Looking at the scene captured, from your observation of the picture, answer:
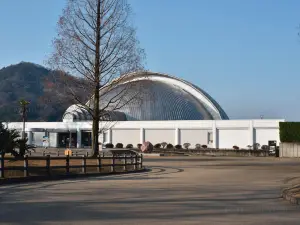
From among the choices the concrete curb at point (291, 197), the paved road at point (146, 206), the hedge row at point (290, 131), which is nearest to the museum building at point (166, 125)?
the hedge row at point (290, 131)

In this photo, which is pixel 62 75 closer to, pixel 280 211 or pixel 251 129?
pixel 280 211

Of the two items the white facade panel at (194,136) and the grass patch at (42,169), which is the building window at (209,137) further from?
the grass patch at (42,169)

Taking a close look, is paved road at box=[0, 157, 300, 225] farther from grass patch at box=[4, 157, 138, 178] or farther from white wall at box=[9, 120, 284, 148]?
white wall at box=[9, 120, 284, 148]

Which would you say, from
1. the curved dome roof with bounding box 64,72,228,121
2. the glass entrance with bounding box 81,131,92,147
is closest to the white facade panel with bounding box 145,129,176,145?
the curved dome roof with bounding box 64,72,228,121

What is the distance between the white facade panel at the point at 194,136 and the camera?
91.7 m

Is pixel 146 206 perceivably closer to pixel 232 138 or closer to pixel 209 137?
pixel 232 138

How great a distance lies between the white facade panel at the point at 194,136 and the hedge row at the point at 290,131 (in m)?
28.5

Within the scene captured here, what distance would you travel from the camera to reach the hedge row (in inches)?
2468

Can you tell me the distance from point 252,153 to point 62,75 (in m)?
39.3

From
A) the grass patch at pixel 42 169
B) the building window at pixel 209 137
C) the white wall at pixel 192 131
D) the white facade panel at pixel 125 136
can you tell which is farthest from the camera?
the white facade panel at pixel 125 136

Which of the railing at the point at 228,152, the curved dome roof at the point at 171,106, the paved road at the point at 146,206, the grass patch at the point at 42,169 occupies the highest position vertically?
the curved dome roof at the point at 171,106

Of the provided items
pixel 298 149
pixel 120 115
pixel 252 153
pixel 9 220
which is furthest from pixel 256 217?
pixel 120 115

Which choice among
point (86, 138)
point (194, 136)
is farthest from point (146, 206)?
point (86, 138)

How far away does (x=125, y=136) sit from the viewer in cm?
9762
